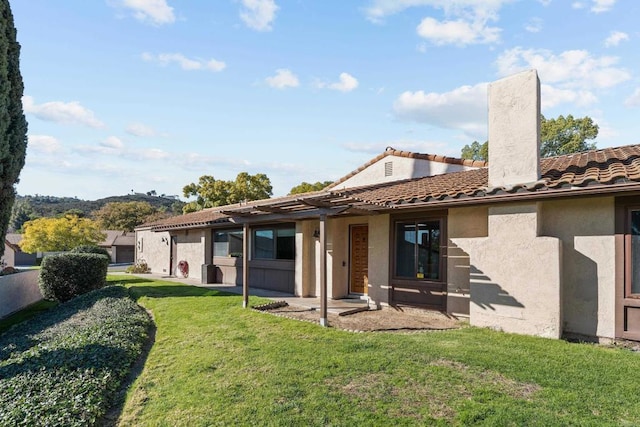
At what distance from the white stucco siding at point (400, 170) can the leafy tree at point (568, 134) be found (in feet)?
86.9

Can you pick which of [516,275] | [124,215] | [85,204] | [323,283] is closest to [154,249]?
[323,283]

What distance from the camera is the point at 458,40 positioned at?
39.8 feet

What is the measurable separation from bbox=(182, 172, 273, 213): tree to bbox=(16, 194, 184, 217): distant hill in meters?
32.9

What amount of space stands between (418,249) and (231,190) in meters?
32.5

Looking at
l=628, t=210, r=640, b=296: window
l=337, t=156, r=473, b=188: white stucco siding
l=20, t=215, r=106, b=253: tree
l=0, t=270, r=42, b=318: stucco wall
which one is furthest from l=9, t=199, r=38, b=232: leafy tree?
l=628, t=210, r=640, b=296: window

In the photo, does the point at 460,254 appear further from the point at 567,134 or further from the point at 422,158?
the point at 567,134

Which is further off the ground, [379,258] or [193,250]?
[379,258]

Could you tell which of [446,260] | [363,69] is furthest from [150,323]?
[363,69]

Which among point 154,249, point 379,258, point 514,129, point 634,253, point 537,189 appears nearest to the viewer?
point 634,253

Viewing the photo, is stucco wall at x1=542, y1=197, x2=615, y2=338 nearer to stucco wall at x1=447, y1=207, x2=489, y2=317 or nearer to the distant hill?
stucco wall at x1=447, y1=207, x2=489, y2=317

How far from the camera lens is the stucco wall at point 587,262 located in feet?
21.7

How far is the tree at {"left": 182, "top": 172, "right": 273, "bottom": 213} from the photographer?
39438mm

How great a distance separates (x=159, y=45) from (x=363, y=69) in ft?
24.0

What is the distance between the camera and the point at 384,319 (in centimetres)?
882
